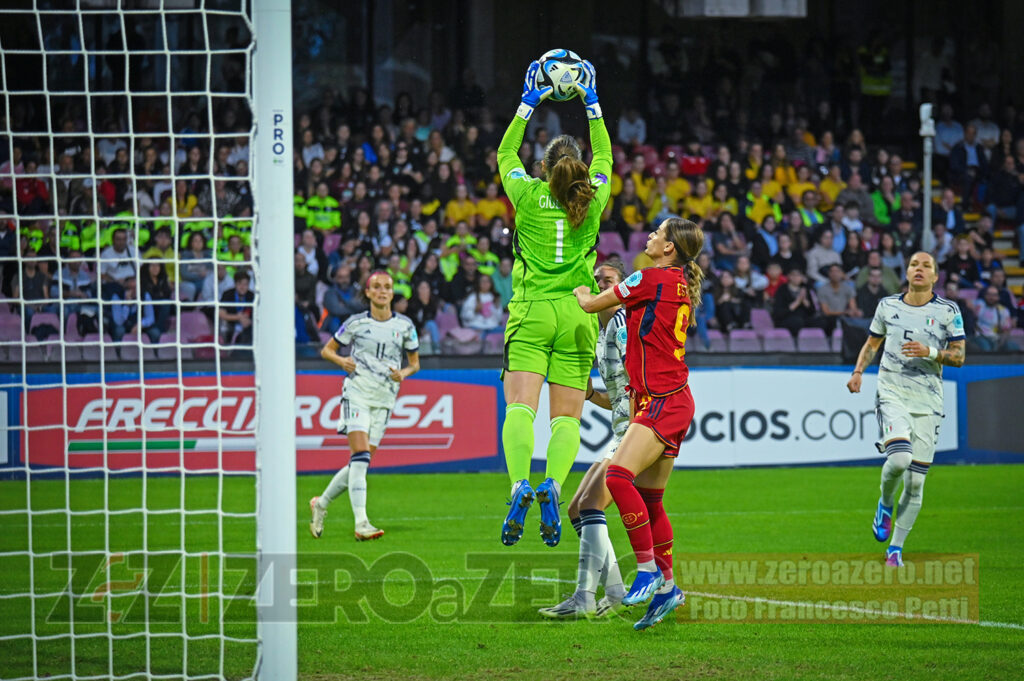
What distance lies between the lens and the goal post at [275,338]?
4621mm

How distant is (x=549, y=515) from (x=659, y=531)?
871mm

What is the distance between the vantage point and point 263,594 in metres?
4.79

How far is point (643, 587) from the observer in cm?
614

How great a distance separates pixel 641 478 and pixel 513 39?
16426 mm

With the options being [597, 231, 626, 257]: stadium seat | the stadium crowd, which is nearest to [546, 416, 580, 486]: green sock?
the stadium crowd

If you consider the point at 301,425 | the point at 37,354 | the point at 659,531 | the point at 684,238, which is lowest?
the point at 301,425

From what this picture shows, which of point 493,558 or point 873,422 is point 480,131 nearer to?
point 873,422

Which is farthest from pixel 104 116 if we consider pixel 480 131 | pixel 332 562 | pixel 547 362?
pixel 547 362

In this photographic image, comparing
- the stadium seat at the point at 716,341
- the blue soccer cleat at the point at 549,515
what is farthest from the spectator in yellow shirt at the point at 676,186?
the blue soccer cleat at the point at 549,515

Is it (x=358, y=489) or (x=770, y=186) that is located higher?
(x=770, y=186)

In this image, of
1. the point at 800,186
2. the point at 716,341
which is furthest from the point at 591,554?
the point at 800,186

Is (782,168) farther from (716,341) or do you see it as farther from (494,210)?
(494,210)

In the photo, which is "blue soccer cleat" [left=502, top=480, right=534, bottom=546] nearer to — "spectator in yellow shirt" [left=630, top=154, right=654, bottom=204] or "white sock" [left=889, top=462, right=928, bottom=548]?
"white sock" [left=889, top=462, right=928, bottom=548]

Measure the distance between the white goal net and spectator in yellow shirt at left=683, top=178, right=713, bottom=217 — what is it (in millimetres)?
7100
